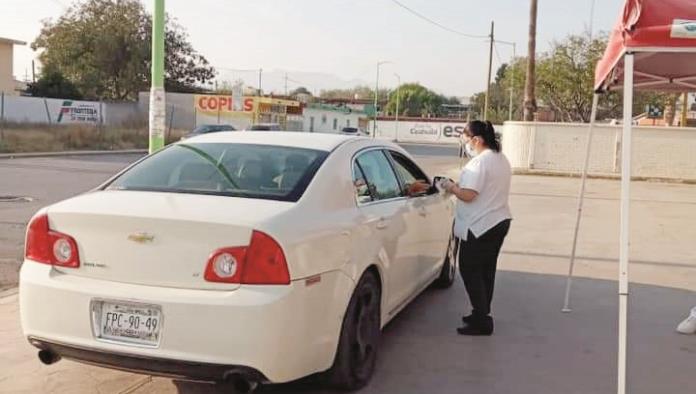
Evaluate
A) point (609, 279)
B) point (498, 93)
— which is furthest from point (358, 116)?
point (609, 279)

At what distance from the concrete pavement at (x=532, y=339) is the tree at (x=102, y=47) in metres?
46.0

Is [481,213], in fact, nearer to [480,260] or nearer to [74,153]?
[480,260]

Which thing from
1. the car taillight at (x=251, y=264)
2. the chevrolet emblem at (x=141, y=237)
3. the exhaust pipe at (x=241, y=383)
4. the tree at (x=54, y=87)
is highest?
the tree at (x=54, y=87)

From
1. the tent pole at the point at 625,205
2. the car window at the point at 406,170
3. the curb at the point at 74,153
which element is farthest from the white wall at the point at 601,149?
the tent pole at the point at 625,205

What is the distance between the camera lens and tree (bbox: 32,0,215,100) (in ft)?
177

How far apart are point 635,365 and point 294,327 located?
2864mm

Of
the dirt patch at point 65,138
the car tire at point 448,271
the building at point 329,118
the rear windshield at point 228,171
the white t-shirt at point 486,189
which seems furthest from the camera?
the building at point 329,118

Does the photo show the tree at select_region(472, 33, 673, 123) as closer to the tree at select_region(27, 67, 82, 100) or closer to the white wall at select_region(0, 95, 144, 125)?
the white wall at select_region(0, 95, 144, 125)

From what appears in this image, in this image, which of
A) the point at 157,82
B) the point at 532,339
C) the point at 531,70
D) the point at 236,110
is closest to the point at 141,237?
the point at 532,339

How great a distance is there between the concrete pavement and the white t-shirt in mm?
945

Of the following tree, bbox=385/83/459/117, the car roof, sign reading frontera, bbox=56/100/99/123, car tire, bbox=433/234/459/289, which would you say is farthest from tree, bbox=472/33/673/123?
tree, bbox=385/83/459/117

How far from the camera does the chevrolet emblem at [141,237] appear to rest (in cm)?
350

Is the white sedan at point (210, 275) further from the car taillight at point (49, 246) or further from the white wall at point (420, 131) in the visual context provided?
the white wall at point (420, 131)

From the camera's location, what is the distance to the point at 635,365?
5.02 meters
